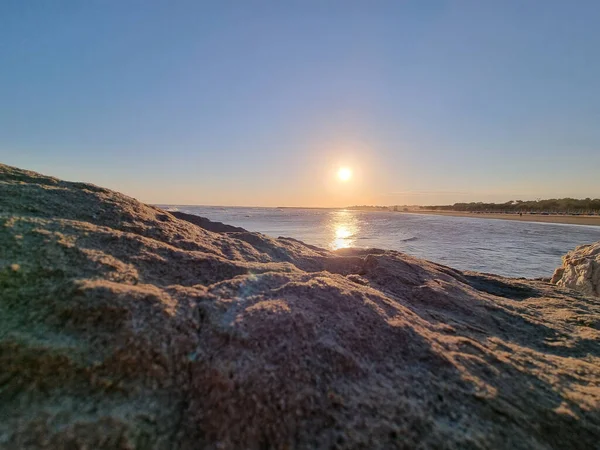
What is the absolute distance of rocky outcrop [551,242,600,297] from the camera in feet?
16.1

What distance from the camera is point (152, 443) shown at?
118 centimetres

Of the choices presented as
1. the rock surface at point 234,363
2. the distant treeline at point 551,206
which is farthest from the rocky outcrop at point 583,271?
the distant treeline at point 551,206

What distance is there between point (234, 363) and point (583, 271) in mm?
6130

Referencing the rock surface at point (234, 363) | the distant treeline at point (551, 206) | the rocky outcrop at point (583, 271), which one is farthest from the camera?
the distant treeline at point (551, 206)

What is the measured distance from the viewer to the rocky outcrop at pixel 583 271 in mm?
4898

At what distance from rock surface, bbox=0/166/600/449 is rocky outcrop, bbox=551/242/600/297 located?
3.42 meters

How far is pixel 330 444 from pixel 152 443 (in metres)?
0.68

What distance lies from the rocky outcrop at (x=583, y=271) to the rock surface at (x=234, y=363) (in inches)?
135

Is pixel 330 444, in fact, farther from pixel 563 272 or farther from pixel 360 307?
pixel 563 272

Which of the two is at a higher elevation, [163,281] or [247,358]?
[163,281]

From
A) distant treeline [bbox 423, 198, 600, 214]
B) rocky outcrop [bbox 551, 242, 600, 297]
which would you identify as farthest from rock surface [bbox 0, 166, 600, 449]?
distant treeline [bbox 423, 198, 600, 214]

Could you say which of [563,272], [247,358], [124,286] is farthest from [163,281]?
[563,272]

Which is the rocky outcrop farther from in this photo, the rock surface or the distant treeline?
the distant treeline

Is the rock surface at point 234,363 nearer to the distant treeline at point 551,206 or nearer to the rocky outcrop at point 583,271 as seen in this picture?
the rocky outcrop at point 583,271
